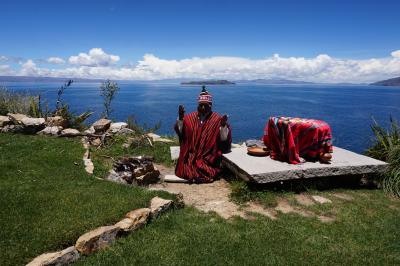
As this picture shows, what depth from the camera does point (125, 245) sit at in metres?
6.02

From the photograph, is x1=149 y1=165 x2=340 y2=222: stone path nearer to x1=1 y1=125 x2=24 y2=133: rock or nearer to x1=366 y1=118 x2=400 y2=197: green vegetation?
x1=366 y1=118 x2=400 y2=197: green vegetation

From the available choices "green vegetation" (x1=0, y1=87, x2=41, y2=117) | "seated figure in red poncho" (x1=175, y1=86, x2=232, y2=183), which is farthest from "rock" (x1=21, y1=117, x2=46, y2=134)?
"seated figure in red poncho" (x1=175, y1=86, x2=232, y2=183)

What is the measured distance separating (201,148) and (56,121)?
7082mm

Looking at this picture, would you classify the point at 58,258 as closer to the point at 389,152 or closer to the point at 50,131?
the point at 389,152

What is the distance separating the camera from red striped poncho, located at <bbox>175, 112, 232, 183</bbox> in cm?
1006

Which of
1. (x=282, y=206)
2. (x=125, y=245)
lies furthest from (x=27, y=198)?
(x=282, y=206)

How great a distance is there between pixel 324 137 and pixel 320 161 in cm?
61

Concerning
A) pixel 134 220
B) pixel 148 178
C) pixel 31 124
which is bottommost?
pixel 148 178

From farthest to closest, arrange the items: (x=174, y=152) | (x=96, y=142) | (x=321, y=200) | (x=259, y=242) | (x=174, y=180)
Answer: (x=96, y=142), (x=174, y=152), (x=174, y=180), (x=321, y=200), (x=259, y=242)

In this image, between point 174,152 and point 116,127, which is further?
point 116,127

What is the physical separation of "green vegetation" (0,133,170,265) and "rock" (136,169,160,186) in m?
1.24

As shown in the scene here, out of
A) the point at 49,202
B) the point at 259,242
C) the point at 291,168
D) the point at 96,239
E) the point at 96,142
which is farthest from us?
the point at 96,142

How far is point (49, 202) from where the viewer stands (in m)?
6.91

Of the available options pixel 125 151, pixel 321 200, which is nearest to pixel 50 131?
pixel 125 151
